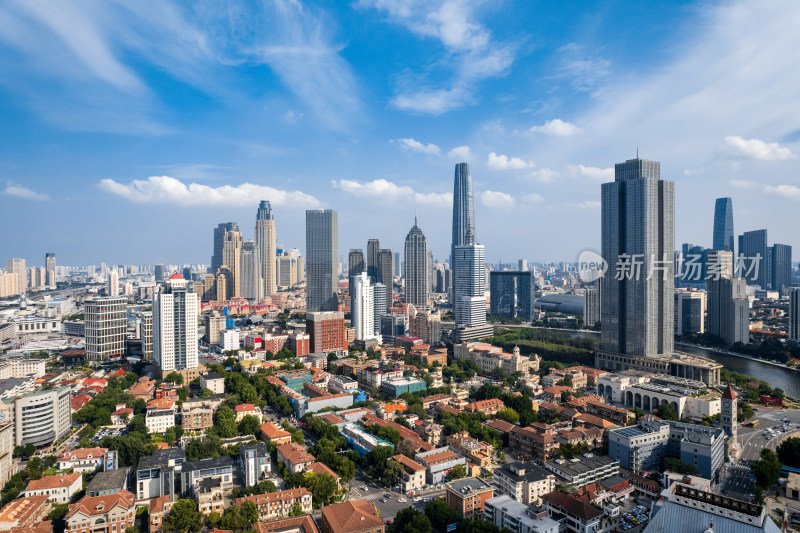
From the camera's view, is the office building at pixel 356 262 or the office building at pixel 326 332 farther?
the office building at pixel 356 262

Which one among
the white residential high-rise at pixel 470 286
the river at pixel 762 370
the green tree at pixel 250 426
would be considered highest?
the white residential high-rise at pixel 470 286

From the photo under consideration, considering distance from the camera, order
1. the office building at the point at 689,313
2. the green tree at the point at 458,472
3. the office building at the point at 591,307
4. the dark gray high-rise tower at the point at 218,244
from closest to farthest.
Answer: the green tree at the point at 458,472
the office building at the point at 689,313
the office building at the point at 591,307
the dark gray high-rise tower at the point at 218,244

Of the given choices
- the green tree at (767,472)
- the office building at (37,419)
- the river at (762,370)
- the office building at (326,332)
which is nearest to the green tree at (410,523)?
the green tree at (767,472)

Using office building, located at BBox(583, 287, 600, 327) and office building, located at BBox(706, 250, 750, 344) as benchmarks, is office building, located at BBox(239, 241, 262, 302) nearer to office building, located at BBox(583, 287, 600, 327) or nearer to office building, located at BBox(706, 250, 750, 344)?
office building, located at BBox(583, 287, 600, 327)

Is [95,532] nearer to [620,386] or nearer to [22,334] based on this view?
[620,386]

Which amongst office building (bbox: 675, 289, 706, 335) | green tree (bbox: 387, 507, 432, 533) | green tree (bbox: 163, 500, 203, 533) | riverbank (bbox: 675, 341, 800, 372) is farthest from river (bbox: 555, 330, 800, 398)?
green tree (bbox: 163, 500, 203, 533)

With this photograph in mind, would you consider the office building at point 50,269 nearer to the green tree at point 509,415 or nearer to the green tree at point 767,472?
the green tree at point 509,415
